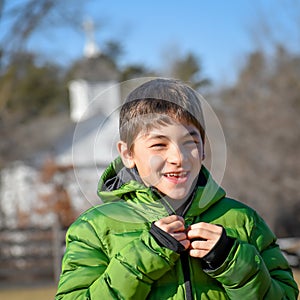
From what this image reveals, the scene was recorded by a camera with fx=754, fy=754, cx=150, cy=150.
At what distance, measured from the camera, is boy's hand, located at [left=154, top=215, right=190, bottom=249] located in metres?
1.95

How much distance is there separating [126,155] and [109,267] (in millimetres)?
347

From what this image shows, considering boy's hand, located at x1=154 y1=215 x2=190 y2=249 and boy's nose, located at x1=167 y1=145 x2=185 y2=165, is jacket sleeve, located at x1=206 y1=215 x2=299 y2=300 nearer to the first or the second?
boy's hand, located at x1=154 y1=215 x2=190 y2=249

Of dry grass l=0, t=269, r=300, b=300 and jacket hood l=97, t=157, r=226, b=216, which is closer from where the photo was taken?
jacket hood l=97, t=157, r=226, b=216

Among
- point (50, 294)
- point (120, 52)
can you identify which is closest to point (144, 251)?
point (50, 294)

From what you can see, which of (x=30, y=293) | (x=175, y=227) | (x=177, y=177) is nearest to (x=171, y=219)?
(x=175, y=227)

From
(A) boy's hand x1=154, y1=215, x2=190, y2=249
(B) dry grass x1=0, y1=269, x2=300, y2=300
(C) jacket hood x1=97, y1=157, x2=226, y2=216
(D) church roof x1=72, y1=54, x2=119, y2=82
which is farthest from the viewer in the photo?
(D) church roof x1=72, y1=54, x2=119, y2=82

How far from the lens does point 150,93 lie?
84.8 inches

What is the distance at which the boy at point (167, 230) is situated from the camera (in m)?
1.99

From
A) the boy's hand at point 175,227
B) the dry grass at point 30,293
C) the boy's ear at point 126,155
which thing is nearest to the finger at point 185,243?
the boy's hand at point 175,227

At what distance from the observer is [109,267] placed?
2.03 meters

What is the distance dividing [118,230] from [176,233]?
0.22 m

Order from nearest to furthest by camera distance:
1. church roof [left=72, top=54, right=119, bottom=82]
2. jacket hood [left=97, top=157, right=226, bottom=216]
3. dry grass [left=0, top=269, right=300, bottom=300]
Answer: jacket hood [left=97, top=157, right=226, bottom=216] → dry grass [left=0, top=269, right=300, bottom=300] → church roof [left=72, top=54, right=119, bottom=82]

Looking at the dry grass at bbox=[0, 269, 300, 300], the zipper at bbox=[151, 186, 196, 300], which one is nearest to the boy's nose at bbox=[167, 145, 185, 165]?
the zipper at bbox=[151, 186, 196, 300]

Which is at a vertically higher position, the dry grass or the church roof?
the church roof
